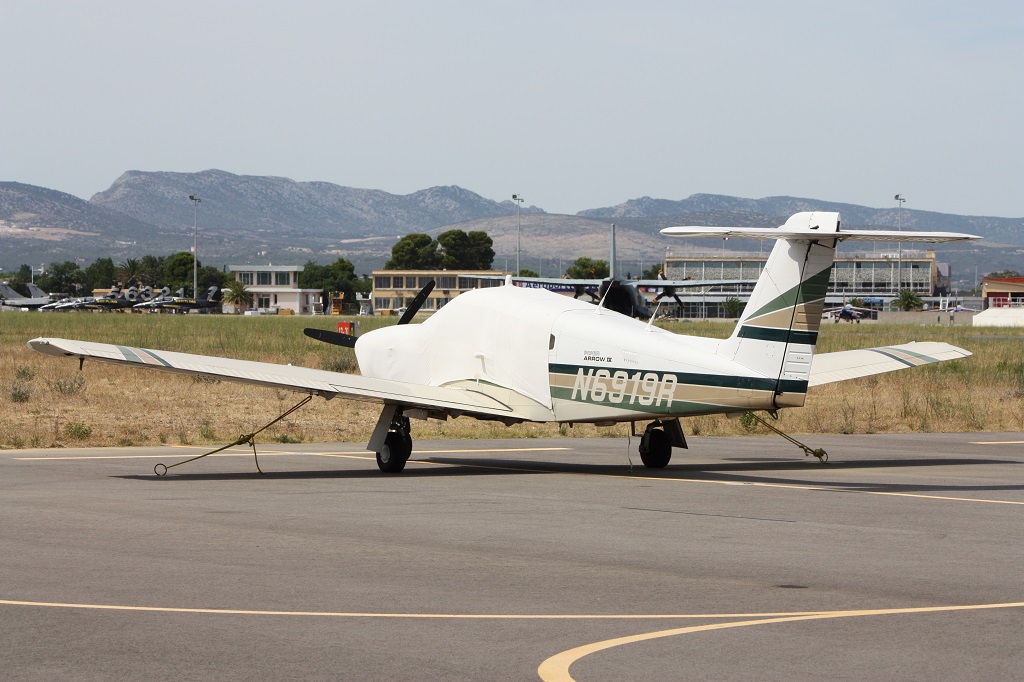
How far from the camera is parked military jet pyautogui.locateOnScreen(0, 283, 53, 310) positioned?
186 m

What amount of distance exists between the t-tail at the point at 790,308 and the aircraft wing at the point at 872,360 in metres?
3.41

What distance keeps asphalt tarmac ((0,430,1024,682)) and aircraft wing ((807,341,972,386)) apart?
2454 millimetres

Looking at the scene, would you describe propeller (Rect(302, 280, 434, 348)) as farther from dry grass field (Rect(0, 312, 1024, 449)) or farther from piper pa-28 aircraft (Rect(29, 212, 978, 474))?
dry grass field (Rect(0, 312, 1024, 449))

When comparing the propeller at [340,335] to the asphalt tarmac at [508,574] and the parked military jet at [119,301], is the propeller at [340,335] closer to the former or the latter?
the asphalt tarmac at [508,574]

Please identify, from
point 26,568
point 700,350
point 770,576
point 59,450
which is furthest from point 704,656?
point 59,450

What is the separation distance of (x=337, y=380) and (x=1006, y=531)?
968 centimetres

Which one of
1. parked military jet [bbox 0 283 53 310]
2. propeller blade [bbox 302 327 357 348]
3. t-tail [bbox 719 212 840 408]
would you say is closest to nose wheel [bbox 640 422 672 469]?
t-tail [bbox 719 212 840 408]

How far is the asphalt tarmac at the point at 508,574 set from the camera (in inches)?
307

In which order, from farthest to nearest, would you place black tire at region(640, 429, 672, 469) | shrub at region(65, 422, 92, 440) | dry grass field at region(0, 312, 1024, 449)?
dry grass field at region(0, 312, 1024, 449), shrub at region(65, 422, 92, 440), black tire at region(640, 429, 672, 469)

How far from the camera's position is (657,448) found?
19656mm

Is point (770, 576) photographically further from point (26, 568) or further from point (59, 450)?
point (59, 450)

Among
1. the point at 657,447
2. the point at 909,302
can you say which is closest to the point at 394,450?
the point at 657,447

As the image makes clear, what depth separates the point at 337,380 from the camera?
19.0 meters

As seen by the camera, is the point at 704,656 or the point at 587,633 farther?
the point at 587,633
